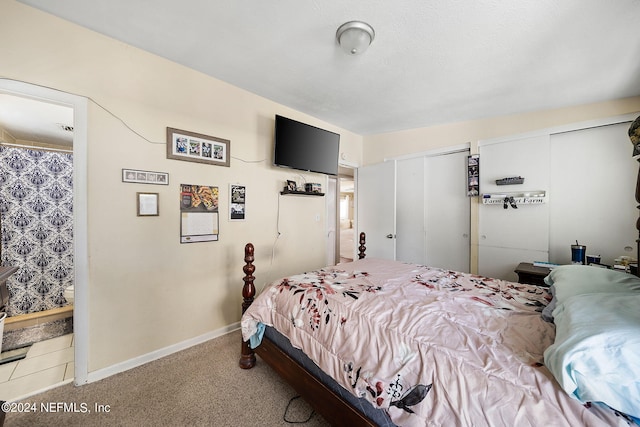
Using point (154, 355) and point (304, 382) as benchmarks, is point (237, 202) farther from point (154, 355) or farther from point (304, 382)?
point (304, 382)

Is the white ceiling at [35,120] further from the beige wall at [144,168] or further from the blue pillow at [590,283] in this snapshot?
the blue pillow at [590,283]

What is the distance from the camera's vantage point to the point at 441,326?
117 cm

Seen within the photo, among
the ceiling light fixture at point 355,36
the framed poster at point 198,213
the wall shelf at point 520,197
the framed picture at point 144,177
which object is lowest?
the framed poster at point 198,213

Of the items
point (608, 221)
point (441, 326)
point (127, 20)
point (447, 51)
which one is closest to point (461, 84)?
point (447, 51)

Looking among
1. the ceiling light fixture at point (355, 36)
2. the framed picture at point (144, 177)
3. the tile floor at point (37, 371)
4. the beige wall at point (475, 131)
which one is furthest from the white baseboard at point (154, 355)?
the beige wall at point (475, 131)

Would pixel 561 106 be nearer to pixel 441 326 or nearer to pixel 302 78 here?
pixel 302 78

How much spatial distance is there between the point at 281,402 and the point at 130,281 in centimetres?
154

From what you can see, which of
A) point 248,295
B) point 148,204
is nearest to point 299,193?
point 248,295

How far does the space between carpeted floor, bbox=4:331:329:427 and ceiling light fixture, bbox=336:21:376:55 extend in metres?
2.59

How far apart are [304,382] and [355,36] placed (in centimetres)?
236

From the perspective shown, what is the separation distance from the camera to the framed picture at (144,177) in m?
1.93

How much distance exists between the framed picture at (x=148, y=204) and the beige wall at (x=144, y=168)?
41 mm

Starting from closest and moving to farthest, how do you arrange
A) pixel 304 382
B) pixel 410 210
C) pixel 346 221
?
pixel 304 382, pixel 410 210, pixel 346 221

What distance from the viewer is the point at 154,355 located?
205 cm
